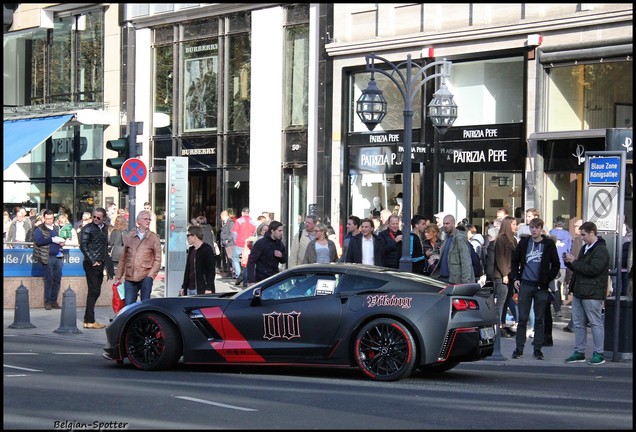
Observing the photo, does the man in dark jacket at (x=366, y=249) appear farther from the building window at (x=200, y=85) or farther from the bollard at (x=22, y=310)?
the building window at (x=200, y=85)

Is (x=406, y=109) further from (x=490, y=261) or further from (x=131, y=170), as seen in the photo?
(x=131, y=170)

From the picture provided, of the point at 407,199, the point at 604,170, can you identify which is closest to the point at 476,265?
the point at 407,199

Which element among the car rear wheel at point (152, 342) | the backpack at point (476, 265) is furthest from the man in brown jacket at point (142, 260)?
the backpack at point (476, 265)

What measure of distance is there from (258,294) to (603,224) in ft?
17.6

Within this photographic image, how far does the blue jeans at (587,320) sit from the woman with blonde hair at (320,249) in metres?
4.30

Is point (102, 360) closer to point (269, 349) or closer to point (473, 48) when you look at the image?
point (269, 349)

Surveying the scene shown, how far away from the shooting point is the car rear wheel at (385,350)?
12281 mm

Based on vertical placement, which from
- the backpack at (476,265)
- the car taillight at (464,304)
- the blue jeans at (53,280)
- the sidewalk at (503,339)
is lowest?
the sidewalk at (503,339)

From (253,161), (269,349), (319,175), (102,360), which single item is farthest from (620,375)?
(253,161)

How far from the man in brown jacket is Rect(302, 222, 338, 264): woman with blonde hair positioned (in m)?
2.40

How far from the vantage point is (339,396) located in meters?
11.1

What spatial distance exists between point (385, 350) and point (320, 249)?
19.1 feet

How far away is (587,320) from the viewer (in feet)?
50.0

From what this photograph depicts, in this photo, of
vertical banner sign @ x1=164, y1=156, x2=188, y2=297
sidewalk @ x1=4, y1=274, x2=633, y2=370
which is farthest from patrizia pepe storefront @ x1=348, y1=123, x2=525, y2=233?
vertical banner sign @ x1=164, y1=156, x2=188, y2=297
